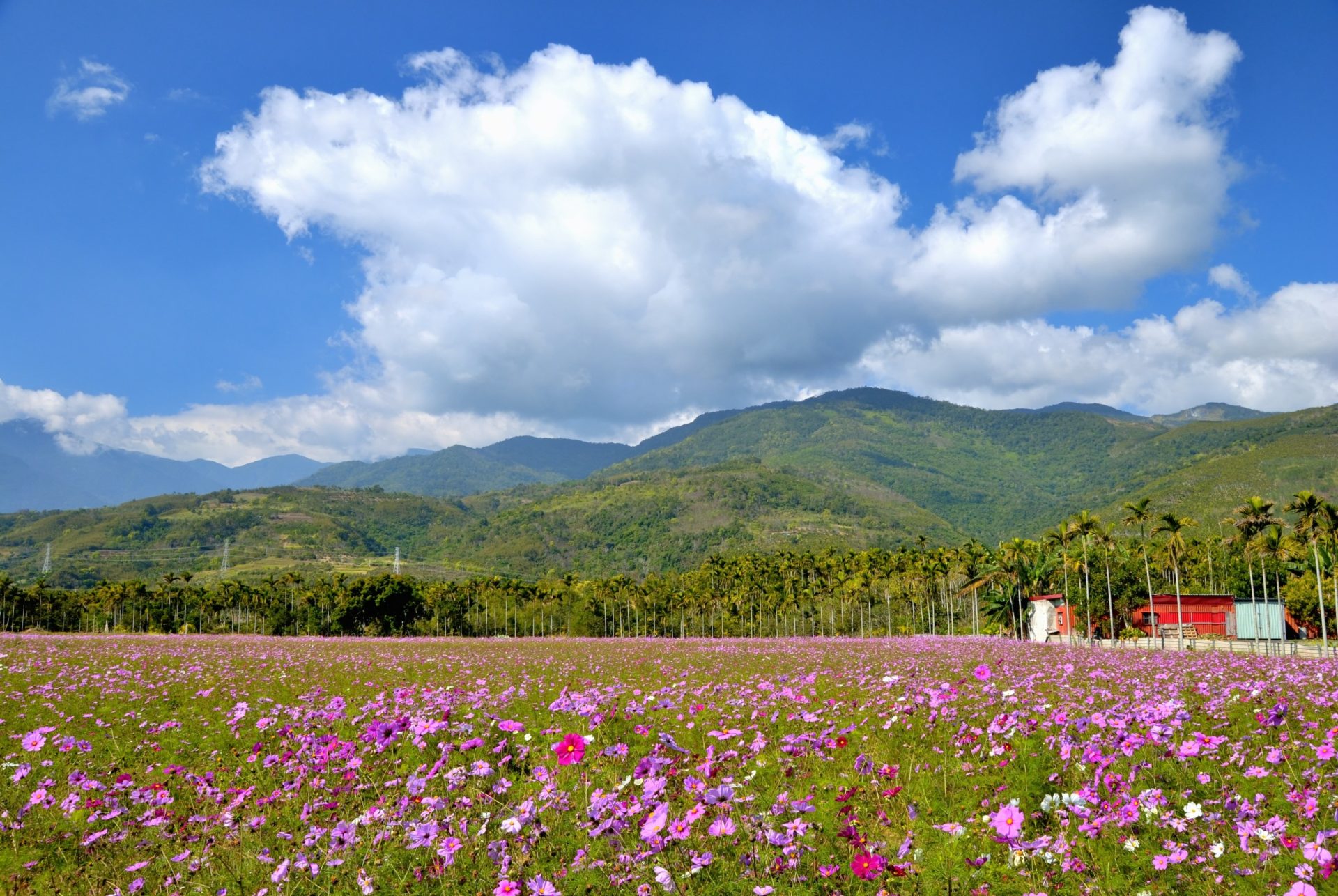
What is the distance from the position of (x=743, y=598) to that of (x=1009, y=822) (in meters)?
96.0

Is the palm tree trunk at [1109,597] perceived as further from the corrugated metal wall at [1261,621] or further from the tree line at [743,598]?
the corrugated metal wall at [1261,621]

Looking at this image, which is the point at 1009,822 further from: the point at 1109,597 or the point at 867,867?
the point at 1109,597

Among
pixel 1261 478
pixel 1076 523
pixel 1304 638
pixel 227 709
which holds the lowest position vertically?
pixel 1304 638

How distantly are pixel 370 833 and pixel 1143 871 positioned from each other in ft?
13.6

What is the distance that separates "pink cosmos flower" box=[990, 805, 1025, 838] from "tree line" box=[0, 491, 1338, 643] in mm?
58894

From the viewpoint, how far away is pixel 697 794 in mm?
4352

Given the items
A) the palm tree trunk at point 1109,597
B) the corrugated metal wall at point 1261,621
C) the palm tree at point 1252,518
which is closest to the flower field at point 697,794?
the palm tree at point 1252,518

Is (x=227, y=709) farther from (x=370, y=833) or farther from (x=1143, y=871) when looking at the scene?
(x=1143, y=871)

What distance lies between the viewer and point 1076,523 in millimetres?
46438

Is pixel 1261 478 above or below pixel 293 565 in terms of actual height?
above

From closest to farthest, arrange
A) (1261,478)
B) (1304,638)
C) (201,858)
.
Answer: (201,858) < (1304,638) < (1261,478)

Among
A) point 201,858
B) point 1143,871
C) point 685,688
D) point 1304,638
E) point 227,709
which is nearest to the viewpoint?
point 1143,871

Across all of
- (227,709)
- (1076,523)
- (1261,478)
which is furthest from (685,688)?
(1261,478)

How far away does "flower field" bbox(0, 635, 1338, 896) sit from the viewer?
359cm
